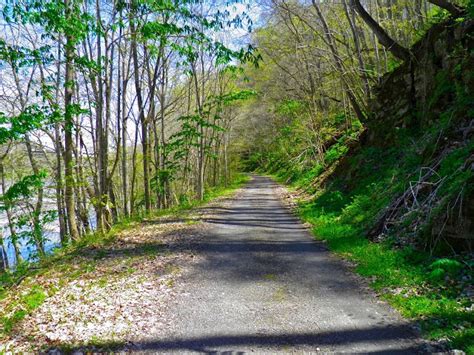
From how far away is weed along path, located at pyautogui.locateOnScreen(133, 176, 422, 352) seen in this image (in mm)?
4043

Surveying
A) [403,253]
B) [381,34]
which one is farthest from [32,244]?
[381,34]

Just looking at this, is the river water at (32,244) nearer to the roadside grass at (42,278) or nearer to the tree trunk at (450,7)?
the roadside grass at (42,278)

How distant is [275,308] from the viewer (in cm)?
494

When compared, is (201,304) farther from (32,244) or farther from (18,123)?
(32,244)

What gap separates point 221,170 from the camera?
4209cm

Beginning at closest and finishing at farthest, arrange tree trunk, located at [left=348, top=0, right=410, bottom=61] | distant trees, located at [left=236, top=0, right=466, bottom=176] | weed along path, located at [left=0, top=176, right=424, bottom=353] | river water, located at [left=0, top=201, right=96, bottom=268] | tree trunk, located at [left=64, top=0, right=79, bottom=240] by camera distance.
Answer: weed along path, located at [left=0, top=176, right=424, bottom=353] → tree trunk, located at [left=64, top=0, right=79, bottom=240] → river water, located at [left=0, top=201, right=96, bottom=268] → tree trunk, located at [left=348, top=0, right=410, bottom=61] → distant trees, located at [left=236, top=0, right=466, bottom=176]

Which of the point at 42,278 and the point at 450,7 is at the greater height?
the point at 450,7

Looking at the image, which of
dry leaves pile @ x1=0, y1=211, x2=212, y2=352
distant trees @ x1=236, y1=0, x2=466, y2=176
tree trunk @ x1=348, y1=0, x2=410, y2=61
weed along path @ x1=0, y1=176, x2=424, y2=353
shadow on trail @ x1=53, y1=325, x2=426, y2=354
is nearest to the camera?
shadow on trail @ x1=53, y1=325, x2=426, y2=354

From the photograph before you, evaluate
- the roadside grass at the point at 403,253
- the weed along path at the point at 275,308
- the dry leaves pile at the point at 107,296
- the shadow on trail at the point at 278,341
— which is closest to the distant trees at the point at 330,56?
the roadside grass at the point at 403,253

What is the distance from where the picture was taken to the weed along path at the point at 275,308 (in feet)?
13.3

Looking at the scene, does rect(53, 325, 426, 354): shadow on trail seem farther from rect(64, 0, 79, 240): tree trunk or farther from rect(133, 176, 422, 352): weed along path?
rect(64, 0, 79, 240): tree trunk

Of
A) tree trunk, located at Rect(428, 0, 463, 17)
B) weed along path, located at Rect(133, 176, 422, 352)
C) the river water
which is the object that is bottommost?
the river water

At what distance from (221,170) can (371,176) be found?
103 feet

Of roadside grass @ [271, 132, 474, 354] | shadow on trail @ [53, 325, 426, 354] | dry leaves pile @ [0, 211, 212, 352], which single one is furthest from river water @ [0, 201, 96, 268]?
roadside grass @ [271, 132, 474, 354]
